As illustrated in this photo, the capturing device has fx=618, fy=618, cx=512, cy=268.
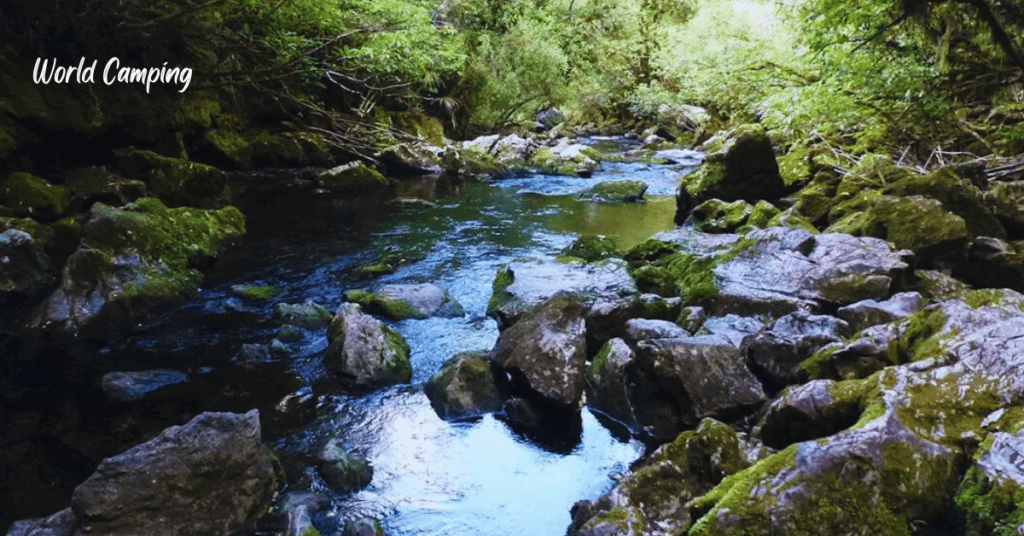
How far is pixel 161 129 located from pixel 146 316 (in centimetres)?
617

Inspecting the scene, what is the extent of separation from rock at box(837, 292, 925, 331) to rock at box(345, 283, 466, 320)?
421 centimetres

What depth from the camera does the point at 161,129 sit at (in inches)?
466

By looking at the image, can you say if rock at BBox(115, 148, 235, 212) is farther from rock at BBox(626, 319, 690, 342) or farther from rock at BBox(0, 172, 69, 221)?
rock at BBox(626, 319, 690, 342)

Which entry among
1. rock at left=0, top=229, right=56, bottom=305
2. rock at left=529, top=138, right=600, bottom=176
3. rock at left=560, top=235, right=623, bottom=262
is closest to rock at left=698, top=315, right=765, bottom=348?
rock at left=560, top=235, right=623, bottom=262

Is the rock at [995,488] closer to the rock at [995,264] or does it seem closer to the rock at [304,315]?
the rock at [995,264]

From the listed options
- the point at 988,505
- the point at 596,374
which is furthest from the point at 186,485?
the point at 988,505

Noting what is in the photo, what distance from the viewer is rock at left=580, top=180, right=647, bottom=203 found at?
15.5 metres

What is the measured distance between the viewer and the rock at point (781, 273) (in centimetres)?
665

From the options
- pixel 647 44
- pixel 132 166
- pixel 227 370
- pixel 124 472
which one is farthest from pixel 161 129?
pixel 647 44

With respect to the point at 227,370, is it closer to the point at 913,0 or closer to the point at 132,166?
the point at 132,166

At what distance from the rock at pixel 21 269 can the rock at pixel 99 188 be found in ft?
5.96

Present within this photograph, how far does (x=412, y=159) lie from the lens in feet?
61.6

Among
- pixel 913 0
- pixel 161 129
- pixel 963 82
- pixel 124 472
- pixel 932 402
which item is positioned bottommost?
pixel 124 472

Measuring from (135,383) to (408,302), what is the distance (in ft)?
9.78
